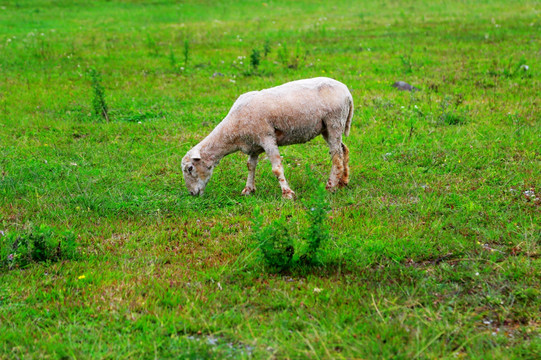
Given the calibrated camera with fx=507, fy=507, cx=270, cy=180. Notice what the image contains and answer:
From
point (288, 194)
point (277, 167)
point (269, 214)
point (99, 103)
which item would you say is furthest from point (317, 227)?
point (99, 103)

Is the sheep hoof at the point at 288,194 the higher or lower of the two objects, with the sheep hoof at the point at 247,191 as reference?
higher

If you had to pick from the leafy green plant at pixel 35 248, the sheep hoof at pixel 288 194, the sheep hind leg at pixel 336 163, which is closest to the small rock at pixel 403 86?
the sheep hind leg at pixel 336 163

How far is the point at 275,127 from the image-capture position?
26.1 ft

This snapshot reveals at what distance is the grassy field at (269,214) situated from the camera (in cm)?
443

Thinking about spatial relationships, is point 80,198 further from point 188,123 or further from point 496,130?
point 496,130

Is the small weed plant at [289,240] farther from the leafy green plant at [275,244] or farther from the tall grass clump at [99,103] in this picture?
the tall grass clump at [99,103]

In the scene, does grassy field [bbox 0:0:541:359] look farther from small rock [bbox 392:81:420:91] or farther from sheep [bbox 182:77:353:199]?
sheep [bbox 182:77:353:199]

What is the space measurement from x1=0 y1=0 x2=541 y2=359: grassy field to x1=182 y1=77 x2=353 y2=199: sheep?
42 cm

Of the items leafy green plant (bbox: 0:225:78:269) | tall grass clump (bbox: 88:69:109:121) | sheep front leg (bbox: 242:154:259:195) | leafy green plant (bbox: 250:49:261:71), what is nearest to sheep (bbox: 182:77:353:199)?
sheep front leg (bbox: 242:154:259:195)

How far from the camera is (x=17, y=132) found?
429 inches

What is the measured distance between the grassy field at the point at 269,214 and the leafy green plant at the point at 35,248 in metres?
0.07

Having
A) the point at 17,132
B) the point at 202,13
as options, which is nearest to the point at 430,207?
the point at 17,132

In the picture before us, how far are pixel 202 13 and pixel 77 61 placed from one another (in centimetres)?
1319

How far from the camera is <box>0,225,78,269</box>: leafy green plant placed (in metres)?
5.75
